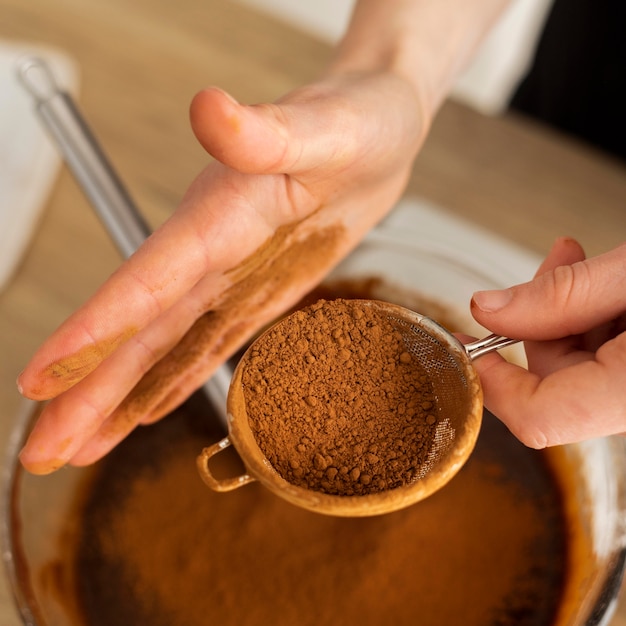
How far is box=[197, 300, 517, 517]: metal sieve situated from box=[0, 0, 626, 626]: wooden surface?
1.25 ft

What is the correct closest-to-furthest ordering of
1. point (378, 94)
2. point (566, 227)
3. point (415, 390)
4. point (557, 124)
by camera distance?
point (415, 390) → point (378, 94) → point (566, 227) → point (557, 124)

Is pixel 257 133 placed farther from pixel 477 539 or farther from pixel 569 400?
pixel 477 539

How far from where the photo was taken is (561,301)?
49cm

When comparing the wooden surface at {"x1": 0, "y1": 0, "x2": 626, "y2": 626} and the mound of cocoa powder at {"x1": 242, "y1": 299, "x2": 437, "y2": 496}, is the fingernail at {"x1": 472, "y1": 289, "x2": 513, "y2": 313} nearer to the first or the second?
the mound of cocoa powder at {"x1": 242, "y1": 299, "x2": 437, "y2": 496}

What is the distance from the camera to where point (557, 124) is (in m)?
1.03

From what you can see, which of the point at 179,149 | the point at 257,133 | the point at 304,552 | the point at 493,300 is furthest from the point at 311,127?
the point at 179,149

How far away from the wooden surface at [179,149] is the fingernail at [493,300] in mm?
367

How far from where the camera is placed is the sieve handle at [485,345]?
20.1 inches

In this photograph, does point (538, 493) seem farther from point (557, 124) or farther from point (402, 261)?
point (557, 124)

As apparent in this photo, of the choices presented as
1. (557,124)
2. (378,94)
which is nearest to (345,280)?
(378,94)

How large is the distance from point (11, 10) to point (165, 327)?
28.3 inches

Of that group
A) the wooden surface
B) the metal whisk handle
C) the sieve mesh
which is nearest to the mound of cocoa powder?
the sieve mesh

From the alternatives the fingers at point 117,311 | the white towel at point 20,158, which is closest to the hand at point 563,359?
the fingers at point 117,311

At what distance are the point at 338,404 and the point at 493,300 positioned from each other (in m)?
0.14
